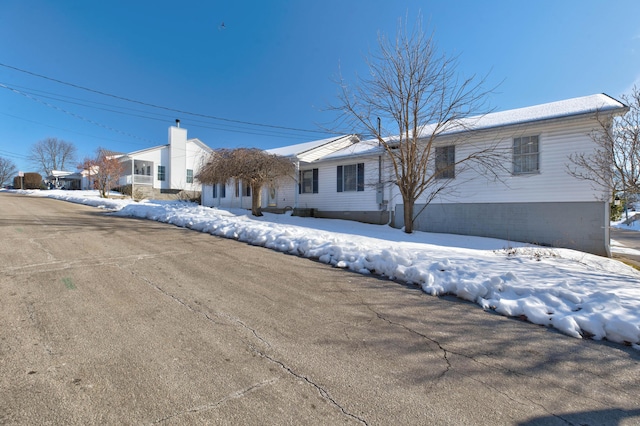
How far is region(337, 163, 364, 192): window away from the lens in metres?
15.4

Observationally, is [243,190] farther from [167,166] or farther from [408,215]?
[167,166]

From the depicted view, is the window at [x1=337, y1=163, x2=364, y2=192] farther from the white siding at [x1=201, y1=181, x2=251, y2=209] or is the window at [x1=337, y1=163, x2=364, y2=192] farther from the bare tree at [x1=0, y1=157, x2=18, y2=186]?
the bare tree at [x1=0, y1=157, x2=18, y2=186]

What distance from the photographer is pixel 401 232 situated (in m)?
12.1

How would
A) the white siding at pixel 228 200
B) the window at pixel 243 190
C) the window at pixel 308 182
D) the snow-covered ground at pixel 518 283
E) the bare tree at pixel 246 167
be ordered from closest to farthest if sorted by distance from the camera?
the snow-covered ground at pixel 518 283 → the bare tree at pixel 246 167 → the window at pixel 308 182 → the window at pixel 243 190 → the white siding at pixel 228 200

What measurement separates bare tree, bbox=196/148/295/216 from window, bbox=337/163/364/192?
3.03 meters

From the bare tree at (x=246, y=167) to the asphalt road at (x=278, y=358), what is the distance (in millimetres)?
9620

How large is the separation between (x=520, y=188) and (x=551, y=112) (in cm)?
292

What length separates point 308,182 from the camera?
691 inches

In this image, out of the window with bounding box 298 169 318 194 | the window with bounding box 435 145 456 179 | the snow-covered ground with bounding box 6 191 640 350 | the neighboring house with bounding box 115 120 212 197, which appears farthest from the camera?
the neighboring house with bounding box 115 120 212 197

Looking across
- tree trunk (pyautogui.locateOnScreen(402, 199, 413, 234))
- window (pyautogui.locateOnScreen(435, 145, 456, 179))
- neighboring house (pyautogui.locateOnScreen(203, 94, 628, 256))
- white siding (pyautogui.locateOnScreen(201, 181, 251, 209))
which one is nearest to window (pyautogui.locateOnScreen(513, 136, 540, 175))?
neighboring house (pyautogui.locateOnScreen(203, 94, 628, 256))

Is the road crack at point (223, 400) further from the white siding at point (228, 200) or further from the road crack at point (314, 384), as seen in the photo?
the white siding at point (228, 200)

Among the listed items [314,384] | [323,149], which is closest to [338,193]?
[323,149]

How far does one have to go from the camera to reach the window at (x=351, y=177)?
15352mm

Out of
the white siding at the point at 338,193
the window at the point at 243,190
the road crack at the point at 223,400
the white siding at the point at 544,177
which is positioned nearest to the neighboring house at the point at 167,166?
the window at the point at 243,190
